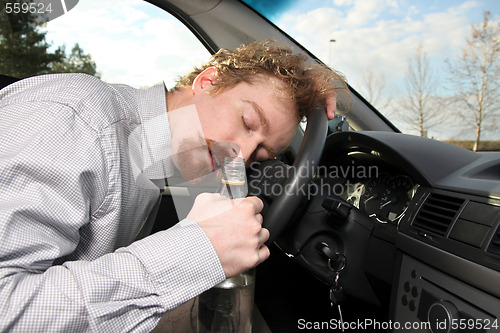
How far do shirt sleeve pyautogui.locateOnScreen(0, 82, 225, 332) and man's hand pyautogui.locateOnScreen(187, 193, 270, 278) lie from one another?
23 mm

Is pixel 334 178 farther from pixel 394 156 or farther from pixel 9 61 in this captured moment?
pixel 9 61

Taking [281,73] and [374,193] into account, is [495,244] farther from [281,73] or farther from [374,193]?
[281,73]

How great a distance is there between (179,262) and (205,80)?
0.67 metres

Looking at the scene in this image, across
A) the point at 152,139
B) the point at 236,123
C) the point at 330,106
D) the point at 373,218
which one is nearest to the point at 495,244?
the point at 373,218

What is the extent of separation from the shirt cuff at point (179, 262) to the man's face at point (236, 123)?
32cm

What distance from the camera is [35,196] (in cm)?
65

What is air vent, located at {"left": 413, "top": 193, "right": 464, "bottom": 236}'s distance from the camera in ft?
3.32

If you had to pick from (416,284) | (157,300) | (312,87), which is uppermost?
(312,87)

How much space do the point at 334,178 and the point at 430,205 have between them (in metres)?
0.51

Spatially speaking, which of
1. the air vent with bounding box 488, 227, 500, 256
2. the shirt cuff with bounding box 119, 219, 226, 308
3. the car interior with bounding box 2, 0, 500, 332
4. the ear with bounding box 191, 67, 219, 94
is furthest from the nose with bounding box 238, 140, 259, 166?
the air vent with bounding box 488, 227, 500, 256

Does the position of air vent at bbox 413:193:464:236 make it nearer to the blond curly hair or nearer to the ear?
the blond curly hair

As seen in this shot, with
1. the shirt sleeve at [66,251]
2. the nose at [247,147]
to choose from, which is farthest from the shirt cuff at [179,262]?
the nose at [247,147]

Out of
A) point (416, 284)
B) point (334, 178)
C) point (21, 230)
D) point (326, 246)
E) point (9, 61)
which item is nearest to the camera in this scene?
point (21, 230)

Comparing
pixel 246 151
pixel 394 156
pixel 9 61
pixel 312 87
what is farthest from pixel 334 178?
pixel 9 61
